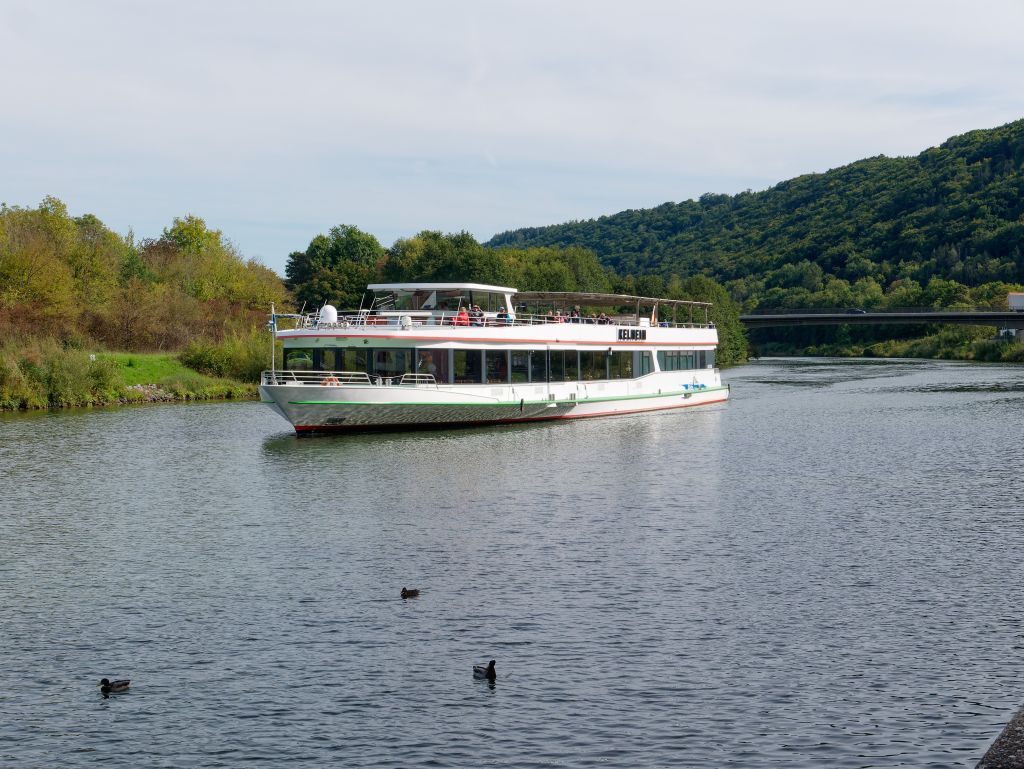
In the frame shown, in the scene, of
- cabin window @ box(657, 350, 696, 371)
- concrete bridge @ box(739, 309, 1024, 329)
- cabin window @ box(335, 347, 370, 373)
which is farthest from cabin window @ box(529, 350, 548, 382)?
concrete bridge @ box(739, 309, 1024, 329)

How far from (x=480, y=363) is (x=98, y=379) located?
34083 mm

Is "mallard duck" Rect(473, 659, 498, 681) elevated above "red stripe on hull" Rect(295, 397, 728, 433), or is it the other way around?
"red stripe on hull" Rect(295, 397, 728, 433)

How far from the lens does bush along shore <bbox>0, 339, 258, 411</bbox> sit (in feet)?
243

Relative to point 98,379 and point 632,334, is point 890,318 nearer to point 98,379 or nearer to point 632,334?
point 632,334

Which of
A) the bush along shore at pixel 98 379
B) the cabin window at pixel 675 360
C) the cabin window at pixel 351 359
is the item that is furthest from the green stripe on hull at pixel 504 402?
the bush along shore at pixel 98 379

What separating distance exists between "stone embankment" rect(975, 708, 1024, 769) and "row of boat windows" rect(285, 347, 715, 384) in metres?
44.6

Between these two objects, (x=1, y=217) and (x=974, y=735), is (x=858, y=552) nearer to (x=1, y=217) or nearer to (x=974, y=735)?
(x=974, y=735)

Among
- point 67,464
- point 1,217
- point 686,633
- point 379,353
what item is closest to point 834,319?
point 1,217

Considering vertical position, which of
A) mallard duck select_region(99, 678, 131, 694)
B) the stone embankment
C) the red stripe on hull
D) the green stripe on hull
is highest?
the green stripe on hull

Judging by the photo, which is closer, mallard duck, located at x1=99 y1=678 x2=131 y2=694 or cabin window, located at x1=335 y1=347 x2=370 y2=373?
mallard duck, located at x1=99 y1=678 x2=131 y2=694

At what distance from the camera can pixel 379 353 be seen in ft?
186

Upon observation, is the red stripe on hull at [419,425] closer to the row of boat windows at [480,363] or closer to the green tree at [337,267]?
the row of boat windows at [480,363]

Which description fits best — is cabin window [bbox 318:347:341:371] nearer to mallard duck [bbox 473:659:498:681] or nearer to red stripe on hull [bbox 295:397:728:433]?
red stripe on hull [bbox 295:397:728:433]

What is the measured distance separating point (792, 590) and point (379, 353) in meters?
34.5
